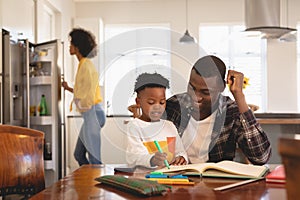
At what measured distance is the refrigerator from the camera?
12.1 ft

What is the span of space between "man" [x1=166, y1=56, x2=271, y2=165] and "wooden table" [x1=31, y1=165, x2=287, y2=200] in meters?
0.25

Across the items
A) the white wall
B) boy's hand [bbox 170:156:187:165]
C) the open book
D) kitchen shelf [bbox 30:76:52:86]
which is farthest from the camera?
the white wall

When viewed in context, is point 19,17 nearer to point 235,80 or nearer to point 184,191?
point 235,80

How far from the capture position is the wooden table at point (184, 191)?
103cm

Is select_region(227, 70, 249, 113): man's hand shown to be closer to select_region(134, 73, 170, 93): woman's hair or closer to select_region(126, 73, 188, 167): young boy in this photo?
select_region(126, 73, 188, 167): young boy

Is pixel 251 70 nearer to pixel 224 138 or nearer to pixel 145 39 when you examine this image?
pixel 224 138

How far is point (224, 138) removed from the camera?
1.64m

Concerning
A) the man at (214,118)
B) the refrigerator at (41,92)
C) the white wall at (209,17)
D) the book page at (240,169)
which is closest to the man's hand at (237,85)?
the man at (214,118)

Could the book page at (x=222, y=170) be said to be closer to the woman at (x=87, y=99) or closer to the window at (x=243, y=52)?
the woman at (x=87, y=99)

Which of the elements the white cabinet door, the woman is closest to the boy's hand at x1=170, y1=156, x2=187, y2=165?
the woman

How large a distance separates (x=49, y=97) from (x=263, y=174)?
3108 millimetres

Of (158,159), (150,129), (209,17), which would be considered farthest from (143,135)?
(209,17)

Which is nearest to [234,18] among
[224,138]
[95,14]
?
[95,14]

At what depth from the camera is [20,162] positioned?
1.35m
